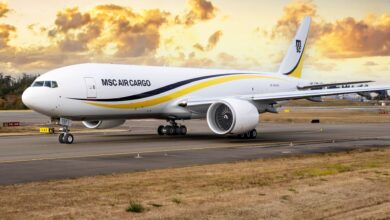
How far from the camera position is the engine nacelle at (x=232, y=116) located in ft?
95.2

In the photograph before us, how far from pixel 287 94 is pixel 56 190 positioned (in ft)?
70.3

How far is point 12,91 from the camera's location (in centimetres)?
13800

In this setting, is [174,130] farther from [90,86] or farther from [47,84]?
[47,84]

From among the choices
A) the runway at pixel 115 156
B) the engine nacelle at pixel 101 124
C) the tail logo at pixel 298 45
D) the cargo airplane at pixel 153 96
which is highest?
the tail logo at pixel 298 45

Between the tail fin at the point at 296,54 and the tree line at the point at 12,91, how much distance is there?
8618 cm

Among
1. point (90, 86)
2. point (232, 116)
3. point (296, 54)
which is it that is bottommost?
point (232, 116)

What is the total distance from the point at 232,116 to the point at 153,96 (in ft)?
16.3

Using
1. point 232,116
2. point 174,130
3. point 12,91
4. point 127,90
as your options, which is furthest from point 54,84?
point 12,91

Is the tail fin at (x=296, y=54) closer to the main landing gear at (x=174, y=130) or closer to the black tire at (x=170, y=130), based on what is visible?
the main landing gear at (x=174, y=130)

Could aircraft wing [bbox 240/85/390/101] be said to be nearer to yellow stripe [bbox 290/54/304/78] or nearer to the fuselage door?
the fuselage door

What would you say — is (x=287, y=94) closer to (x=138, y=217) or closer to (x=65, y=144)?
(x=65, y=144)

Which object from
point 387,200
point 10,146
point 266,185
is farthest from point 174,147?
point 387,200

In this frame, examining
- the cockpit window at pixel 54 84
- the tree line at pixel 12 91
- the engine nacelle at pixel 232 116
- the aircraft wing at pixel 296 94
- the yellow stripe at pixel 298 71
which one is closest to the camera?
the cockpit window at pixel 54 84

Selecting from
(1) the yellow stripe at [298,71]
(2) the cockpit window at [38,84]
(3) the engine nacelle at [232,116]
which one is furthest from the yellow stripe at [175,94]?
(1) the yellow stripe at [298,71]
